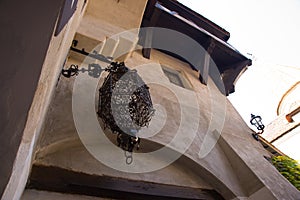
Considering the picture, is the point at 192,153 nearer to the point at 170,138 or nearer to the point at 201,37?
the point at 170,138

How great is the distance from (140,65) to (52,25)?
4.19 meters

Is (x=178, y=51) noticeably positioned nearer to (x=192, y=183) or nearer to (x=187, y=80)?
(x=187, y=80)

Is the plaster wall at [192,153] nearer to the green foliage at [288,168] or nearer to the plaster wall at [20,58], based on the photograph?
the green foliage at [288,168]

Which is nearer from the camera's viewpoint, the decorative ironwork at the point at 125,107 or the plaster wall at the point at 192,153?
the decorative ironwork at the point at 125,107

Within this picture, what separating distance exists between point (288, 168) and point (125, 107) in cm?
395

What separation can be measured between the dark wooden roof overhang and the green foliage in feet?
7.95

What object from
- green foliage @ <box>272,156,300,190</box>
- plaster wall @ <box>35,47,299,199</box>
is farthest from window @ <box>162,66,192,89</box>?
green foliage @ <box>272,156,300,190</box>

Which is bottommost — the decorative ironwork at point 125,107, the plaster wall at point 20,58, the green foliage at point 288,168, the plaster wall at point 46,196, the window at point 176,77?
the plaster wall at point 46,196

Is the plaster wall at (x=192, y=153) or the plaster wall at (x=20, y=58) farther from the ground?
the plaster wall at (x=20, y=58)

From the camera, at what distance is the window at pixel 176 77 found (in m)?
5.83

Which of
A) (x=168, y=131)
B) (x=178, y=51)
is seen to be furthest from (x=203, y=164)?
(x=178, y=51)

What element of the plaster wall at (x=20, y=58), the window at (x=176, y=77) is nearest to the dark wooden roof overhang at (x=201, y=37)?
the window at (x=176, y=77)

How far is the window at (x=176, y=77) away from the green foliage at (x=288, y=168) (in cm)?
247

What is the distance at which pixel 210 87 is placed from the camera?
20.7 feet
